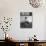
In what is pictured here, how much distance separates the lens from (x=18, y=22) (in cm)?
466

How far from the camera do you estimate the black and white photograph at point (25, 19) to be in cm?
466

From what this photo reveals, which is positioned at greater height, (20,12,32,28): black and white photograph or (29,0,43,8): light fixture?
(29,0,43,8): light fixture

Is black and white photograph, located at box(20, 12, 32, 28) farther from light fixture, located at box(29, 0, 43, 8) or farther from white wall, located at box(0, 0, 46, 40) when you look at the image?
light fixture, located at box(29, 0, 43, 8)

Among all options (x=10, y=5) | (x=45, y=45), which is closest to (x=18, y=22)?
(x=10, y=5)

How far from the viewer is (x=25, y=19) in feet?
15.3

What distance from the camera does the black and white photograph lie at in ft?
15.3

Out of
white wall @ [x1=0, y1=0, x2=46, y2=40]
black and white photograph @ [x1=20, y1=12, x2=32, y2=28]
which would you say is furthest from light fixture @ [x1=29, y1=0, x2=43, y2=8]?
black and white photograph @ [x1=20, y1=12, x2=32, y2=28]

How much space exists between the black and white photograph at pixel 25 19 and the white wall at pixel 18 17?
112mm

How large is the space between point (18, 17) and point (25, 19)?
27 cm

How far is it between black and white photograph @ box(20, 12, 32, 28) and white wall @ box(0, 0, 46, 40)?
112 millimetres

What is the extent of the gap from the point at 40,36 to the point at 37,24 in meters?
0.46

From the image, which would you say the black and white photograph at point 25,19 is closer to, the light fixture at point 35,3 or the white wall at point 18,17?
the white wall at point 18,17

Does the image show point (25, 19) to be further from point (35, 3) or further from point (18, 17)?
point (35, 3)

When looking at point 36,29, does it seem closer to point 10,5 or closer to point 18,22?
point 18,22
